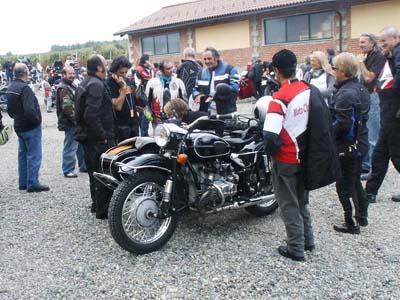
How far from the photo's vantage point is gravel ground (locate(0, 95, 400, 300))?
3.31m

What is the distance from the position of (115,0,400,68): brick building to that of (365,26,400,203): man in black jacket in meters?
14.7

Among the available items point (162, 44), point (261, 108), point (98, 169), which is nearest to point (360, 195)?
point (261, 108)

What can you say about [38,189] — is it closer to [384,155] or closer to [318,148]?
[318,148]

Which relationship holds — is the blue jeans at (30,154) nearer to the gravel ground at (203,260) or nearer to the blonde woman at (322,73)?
the gravel ground at (203,260)

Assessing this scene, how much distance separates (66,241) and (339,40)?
18.1 metres

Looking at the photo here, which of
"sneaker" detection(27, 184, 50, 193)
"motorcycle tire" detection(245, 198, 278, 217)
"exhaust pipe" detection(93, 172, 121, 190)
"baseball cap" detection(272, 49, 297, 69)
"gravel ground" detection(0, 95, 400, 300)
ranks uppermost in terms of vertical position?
"baseball cap" detection(272, 49, 297, 69)

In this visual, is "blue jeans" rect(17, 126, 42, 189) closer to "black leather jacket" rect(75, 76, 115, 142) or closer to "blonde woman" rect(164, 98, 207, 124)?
"black leather jacket" rect(75, 76, 115, 142)

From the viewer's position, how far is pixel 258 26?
71.5 feet

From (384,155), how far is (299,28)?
663 inches

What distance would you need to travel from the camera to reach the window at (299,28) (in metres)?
20.0

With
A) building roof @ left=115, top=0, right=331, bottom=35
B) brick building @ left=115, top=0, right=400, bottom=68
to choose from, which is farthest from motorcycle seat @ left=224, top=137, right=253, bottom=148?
building roof @ left=115, top=0, right=331, bottom=35

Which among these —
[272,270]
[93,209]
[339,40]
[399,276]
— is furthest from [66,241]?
[339,40]

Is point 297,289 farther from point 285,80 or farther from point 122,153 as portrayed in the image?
point 122,153

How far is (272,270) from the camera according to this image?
359 cm
